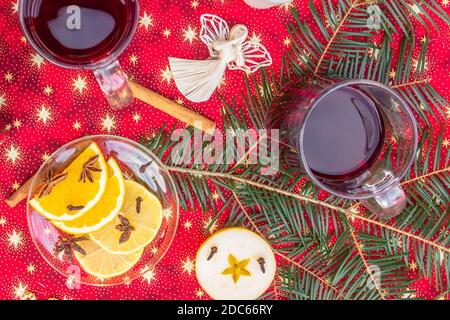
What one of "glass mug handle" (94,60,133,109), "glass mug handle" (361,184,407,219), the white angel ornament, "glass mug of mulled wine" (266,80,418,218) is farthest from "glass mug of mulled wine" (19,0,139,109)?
"glass mug handle" (361,184,407,219)

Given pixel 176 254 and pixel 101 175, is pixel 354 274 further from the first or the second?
pixel 101 175

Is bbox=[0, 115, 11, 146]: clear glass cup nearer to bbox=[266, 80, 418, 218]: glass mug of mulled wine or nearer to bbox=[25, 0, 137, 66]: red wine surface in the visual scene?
bbox=[25, 0, 137, 66]: red wine surface

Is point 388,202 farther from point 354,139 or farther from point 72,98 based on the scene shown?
point 72,98

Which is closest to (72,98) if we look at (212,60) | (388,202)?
(212,60)

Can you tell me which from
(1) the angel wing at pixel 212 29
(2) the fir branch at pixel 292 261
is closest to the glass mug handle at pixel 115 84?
(1) the angel wing at pixel 212 29

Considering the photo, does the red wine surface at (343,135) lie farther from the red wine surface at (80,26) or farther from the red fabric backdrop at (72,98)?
the red wine surface at (80,26)
